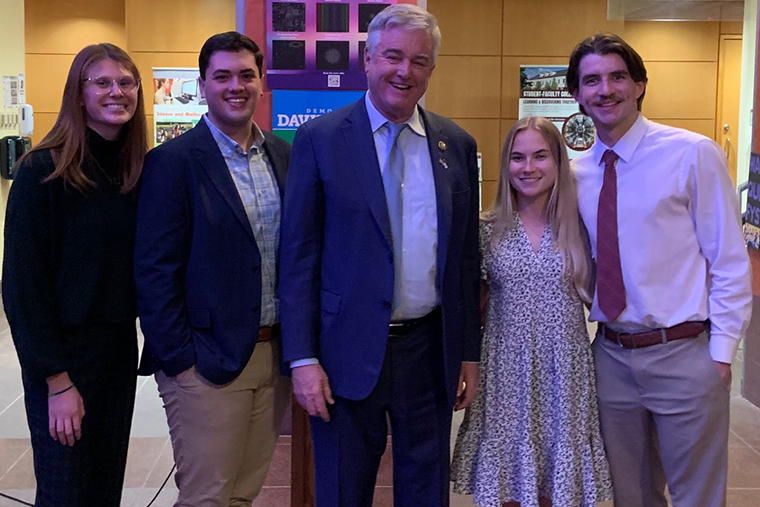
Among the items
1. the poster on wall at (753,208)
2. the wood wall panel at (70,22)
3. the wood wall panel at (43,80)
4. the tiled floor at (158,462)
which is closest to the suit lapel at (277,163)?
the tiled floor at (158,462)

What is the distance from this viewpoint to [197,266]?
2.26 metres

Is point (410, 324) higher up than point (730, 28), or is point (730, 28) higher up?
point (730, 28)

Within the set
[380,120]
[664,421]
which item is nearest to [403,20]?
[380,120]

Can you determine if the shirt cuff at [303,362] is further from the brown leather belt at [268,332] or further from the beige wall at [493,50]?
the beige wall at [493,50]

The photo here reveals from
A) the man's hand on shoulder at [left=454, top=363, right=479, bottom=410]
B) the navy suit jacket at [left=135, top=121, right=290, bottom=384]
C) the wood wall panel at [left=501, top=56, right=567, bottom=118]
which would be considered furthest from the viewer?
the wood wall panel at [left=501, top=56, right=567, bottom=118]

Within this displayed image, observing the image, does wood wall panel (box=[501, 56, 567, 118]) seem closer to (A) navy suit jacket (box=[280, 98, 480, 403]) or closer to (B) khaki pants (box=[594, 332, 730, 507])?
(B) khaki pants (box=[594, 332, 730, 507])

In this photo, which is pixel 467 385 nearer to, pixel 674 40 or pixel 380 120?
pixel 380 120

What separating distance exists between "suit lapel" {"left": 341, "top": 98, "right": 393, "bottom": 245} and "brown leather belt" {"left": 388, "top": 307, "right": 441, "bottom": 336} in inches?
9.0

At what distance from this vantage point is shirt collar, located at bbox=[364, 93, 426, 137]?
7.29ft

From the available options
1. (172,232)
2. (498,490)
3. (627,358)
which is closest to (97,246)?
(172,232)

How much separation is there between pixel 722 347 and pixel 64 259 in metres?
1.75

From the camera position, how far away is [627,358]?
236 cm

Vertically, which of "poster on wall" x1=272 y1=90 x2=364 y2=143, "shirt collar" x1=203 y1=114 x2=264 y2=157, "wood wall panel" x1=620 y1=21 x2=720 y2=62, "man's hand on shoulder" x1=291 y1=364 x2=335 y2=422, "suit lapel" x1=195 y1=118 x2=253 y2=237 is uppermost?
"wood wall panel" x1=620 y1=21 x2=720 y2=62

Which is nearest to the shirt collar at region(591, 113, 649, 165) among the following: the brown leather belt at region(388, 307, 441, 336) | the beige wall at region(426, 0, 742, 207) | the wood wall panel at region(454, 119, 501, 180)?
the brown leather belt at region(388, 307, 441, 336)
